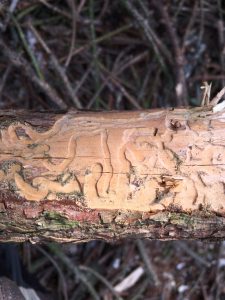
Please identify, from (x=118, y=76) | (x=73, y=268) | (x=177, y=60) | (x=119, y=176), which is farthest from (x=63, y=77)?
(x=119, y=176)

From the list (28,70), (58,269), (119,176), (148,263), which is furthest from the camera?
(148,263)

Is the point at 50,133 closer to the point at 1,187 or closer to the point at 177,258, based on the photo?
the point at 1,187

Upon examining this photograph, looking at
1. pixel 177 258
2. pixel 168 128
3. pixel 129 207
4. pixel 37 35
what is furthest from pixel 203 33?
pixel 129 207

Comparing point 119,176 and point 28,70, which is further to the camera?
point 28,70

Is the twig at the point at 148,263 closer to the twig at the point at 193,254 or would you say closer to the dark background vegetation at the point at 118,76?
the dark background vegetation at the point at 118,76

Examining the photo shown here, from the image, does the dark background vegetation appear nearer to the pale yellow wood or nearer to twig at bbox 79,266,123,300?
twig at bbox 79,266,123,300

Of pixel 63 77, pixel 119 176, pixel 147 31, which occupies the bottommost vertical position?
pixel 119 176

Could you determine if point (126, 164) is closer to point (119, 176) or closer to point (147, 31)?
point (119, 176)
